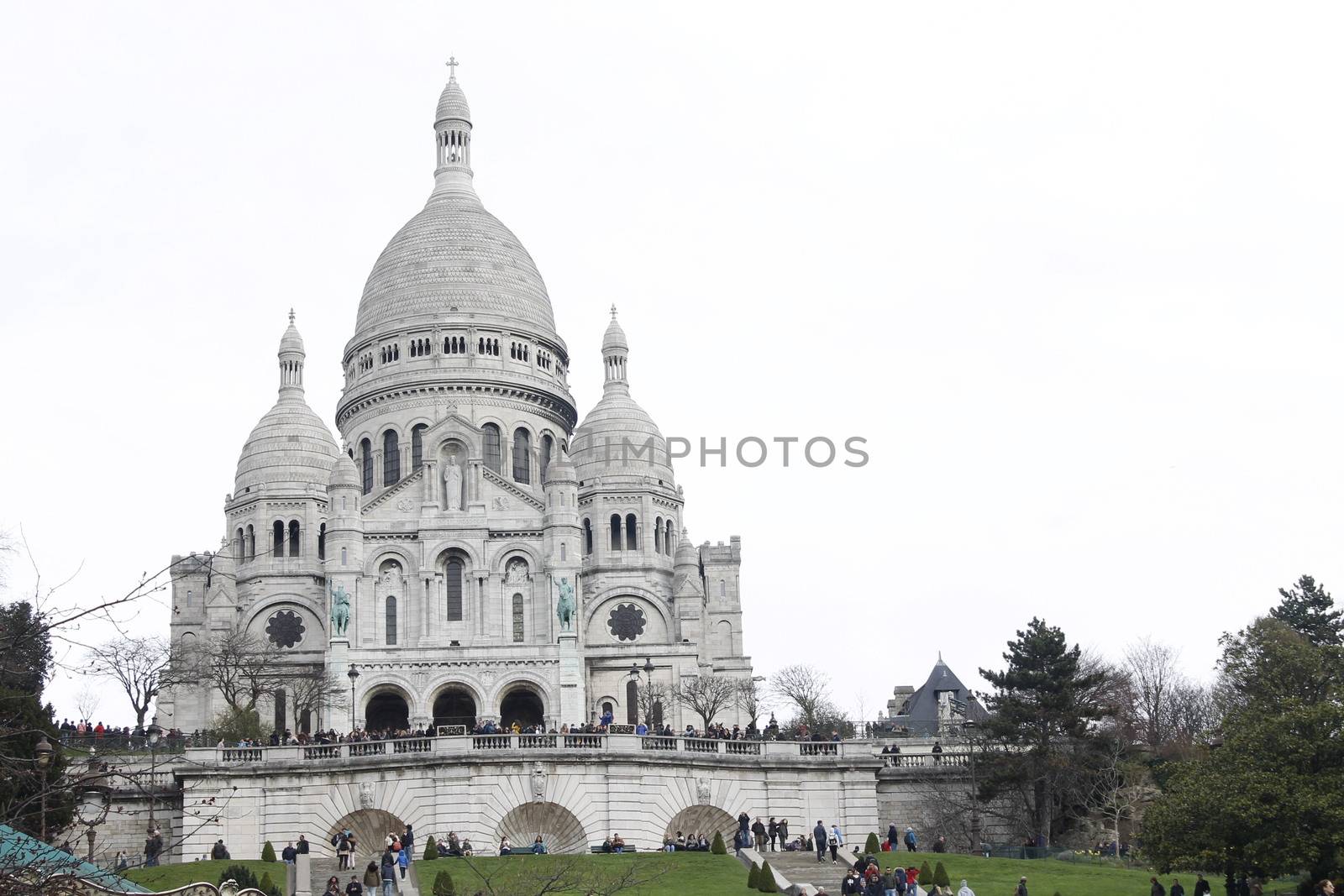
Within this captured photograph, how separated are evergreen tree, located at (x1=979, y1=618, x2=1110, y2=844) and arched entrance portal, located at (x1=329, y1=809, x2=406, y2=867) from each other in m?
17.0

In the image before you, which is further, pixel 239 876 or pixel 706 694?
pixel 706 694

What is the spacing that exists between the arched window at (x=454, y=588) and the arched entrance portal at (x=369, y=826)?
32.2 meters

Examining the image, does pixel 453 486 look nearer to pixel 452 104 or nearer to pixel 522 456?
pixel 522 456

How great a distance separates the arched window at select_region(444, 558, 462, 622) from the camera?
85.8 m

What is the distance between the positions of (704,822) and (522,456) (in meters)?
43.6

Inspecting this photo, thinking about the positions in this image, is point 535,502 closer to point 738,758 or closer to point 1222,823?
point 738,758

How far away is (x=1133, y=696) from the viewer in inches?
3182

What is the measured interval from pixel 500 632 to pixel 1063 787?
1367 inches

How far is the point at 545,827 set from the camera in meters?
52.6

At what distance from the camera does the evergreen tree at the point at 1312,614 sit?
73.0 m

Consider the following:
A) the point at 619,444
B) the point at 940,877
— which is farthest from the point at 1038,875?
the point at 619,444

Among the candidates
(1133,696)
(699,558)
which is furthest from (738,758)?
(699,558)

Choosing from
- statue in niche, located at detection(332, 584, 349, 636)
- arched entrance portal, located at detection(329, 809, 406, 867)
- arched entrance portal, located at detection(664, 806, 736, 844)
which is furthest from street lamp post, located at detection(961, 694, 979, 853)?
statue in niche, located at detection(332, 584, 349, 636)

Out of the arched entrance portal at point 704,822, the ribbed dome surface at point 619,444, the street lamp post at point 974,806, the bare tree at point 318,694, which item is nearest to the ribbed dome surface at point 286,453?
the ribbed dome surface at point 619,444
